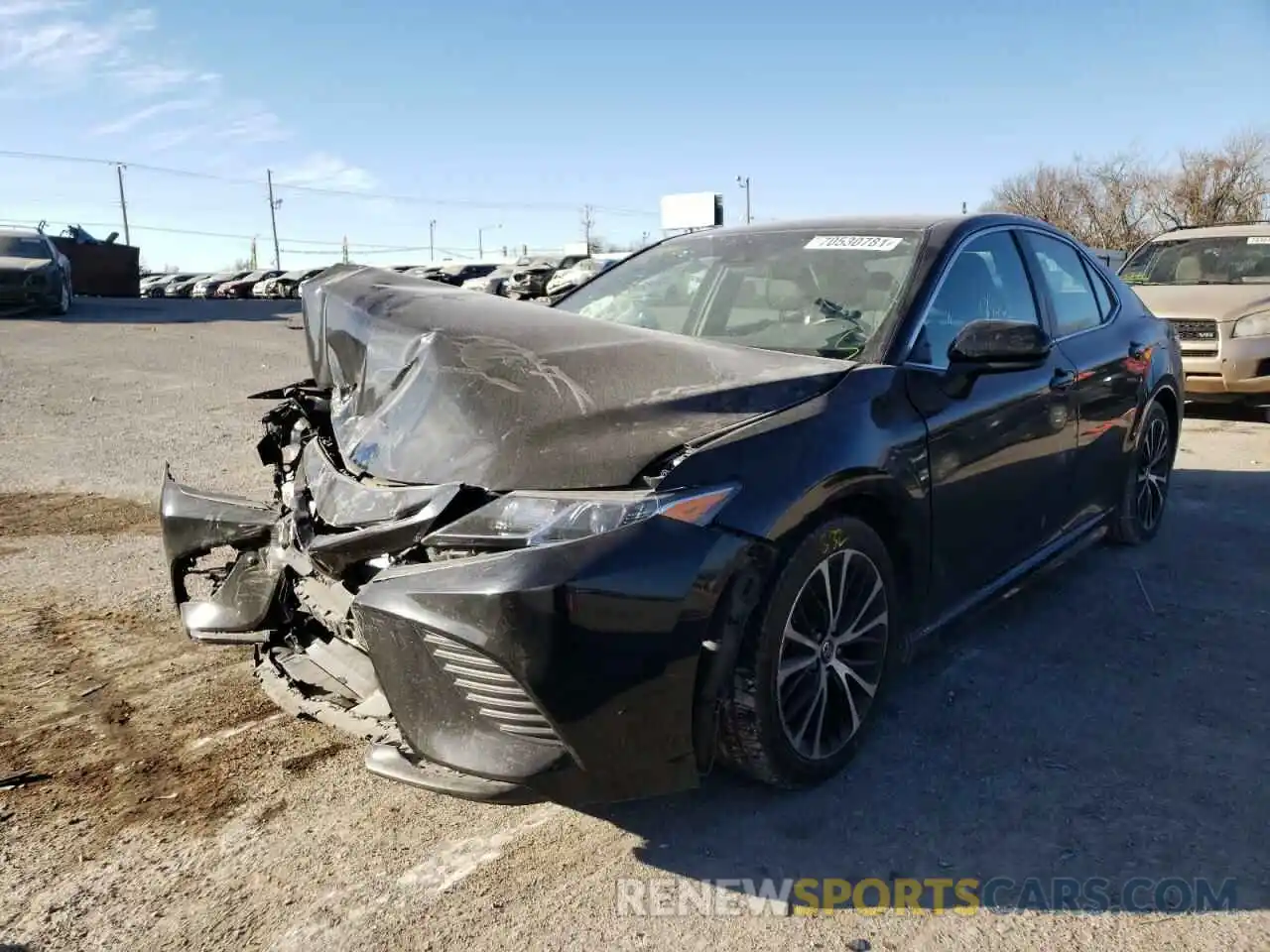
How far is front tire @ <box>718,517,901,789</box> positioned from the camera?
2541 millimetres

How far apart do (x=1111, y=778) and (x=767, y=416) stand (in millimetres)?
1536

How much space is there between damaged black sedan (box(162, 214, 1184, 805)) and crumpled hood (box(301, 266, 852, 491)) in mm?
11

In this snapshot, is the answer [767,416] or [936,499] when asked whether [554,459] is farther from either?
[936,499]

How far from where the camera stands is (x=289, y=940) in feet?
7.37

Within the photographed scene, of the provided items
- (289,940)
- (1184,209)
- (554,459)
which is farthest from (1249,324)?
(1184,209)

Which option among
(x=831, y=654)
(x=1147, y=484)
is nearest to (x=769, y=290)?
(x=831, y=654)

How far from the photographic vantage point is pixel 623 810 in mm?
2783

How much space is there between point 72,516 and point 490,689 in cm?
449

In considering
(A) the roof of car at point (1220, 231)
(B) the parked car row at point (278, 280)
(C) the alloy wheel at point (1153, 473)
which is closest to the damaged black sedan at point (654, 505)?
(C) the alloy wheel at point (1153, 473)

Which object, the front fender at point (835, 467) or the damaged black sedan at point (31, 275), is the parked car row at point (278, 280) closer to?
the damaged black sedan at point (31, 275)

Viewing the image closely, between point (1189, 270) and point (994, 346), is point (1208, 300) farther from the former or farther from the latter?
point (994, 346)

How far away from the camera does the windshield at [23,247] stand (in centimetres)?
1647

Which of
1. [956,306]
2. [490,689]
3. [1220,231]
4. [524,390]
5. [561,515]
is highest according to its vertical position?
[1220,231]

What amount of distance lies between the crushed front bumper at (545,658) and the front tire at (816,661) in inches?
8.6
